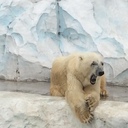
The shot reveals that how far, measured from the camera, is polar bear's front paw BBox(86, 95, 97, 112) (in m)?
4.16

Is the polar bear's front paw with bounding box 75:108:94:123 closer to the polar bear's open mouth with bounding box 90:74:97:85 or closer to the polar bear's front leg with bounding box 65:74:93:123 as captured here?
the polar bear's front leg with bounding box 65:74:93:123

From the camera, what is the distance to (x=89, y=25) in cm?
718

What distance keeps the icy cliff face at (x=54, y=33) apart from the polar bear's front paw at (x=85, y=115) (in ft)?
9.24

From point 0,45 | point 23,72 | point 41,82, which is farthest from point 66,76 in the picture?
point 0,45

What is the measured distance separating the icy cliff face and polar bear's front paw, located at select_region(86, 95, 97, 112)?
276 centimetres

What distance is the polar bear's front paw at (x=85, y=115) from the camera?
4133 millimetres

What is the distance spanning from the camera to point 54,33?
24.0 ft

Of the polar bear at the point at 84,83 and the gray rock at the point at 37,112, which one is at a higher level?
the polar bear at the point at 84,83

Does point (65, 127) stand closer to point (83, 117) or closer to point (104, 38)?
point (83, 117)

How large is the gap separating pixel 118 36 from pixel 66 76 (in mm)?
2540

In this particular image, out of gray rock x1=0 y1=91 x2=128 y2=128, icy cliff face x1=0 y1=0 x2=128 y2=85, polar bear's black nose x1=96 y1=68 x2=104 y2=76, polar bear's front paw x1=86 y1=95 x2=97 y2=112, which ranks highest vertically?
icy cliff face x1=0 y1=0 x2=128 y2=85

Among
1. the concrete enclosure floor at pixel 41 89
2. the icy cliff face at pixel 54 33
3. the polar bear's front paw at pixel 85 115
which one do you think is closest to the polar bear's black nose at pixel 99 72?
the polar bear's front paw at pixel 85 115

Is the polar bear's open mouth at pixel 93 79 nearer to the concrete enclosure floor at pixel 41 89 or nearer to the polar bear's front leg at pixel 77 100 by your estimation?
the polar bear's front leg at pixel 77 100

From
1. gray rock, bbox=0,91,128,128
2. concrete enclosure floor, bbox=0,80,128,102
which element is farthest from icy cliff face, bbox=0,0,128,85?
gray rock, bbox=0,91,128,128
